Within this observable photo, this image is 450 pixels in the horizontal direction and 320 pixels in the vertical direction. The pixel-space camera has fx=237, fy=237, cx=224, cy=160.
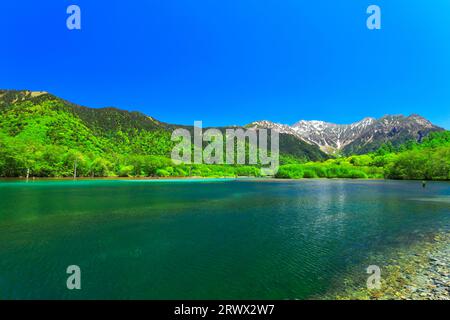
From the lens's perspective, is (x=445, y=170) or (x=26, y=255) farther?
(x=445, y=170)

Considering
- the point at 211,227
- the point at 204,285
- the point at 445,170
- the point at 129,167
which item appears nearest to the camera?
the point at 204,285

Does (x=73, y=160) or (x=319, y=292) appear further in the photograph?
(x=73, y=160)

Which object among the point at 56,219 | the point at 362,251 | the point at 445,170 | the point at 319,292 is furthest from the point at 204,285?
the point at 445,170

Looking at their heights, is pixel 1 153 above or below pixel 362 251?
above

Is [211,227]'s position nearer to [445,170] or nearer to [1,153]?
[1,153]

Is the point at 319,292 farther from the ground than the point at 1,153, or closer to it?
closer to it

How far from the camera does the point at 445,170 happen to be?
490 ft

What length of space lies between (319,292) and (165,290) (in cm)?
834

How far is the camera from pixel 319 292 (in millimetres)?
12664
